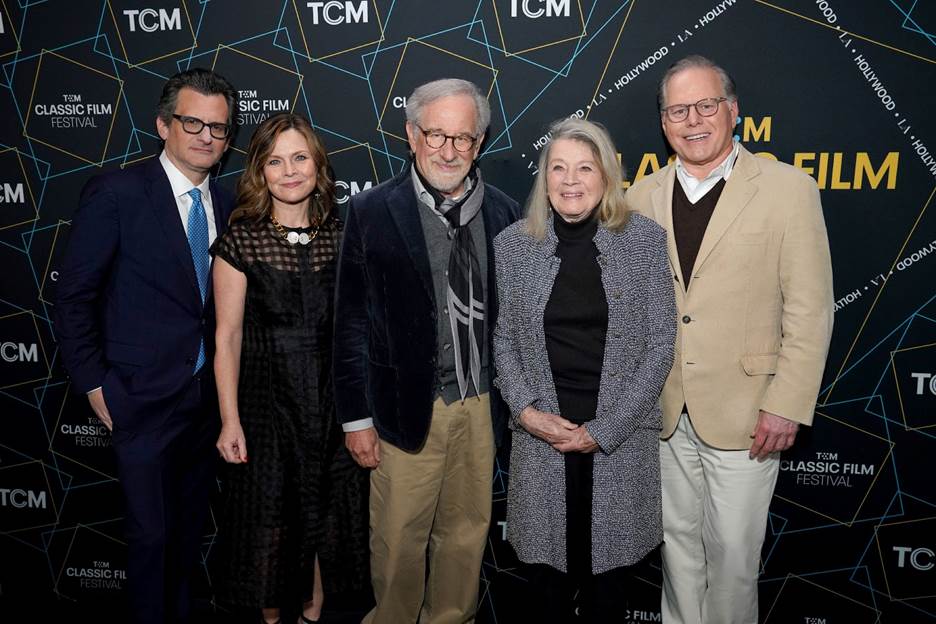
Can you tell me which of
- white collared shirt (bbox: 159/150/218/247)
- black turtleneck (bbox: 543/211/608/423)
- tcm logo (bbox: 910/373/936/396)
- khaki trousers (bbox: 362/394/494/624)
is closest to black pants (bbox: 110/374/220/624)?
white collared shirt (bbox: 159/150/218/247)

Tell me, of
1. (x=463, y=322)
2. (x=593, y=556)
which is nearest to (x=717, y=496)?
(x=593, y=556)

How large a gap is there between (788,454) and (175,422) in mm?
2351

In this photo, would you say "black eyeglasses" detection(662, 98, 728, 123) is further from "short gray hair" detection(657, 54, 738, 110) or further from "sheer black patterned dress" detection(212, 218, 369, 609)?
"sheer black patterned dress" detection(212, 218, 369, 609)

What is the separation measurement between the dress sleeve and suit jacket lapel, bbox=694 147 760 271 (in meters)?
1.46

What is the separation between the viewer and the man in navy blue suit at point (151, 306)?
2.33 m

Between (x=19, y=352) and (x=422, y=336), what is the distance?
2004mm

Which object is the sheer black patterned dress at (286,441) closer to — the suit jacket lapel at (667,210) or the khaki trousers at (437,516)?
the khaki trousers at (437,516)

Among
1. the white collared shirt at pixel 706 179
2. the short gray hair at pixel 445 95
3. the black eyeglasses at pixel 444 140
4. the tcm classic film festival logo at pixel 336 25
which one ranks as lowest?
the white collared shirt at pixel 706 179

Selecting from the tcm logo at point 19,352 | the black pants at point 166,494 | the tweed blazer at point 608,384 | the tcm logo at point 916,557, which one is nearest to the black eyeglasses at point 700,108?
the tweed blazer at point 608,384

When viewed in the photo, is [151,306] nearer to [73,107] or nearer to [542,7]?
[73,107]

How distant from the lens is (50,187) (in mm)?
2955

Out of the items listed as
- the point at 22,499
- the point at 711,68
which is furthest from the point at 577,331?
the point at 22,499

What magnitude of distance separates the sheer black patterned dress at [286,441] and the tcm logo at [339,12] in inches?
33.9

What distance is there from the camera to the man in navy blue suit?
233 cm
